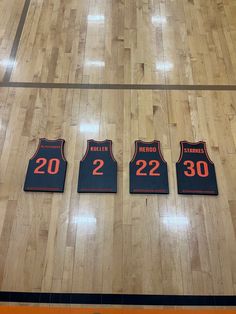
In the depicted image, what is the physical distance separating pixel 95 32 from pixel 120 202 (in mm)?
2314

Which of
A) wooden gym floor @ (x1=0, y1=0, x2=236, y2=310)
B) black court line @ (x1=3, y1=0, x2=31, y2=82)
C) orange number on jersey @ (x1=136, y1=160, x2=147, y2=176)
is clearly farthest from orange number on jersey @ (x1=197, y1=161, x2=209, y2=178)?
black court line @ (x1=3, y1=0, x2=31, y2=82)

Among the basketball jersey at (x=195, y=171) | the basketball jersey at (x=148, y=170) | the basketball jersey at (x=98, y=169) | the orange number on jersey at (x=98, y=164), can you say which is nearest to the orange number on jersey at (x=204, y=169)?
the basketball jersey at (x=195, y=171)

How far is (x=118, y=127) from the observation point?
3.04 m

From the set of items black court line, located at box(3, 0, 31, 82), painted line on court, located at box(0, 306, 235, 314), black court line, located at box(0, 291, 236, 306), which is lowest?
painted line on court, located at box(0, 306, 235, 314)

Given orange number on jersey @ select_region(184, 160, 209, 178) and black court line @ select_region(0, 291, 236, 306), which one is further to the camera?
orange number on jersey @ select_region(184, 160, 209, 178)

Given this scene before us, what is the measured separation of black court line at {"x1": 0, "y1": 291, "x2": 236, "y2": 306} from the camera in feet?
7.09

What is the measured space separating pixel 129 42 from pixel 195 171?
6.14 ft

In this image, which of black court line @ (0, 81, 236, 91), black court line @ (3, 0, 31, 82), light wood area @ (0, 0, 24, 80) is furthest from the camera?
light wood area @ (0, 0, 24, 80)

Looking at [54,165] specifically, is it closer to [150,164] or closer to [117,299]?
[150,164]

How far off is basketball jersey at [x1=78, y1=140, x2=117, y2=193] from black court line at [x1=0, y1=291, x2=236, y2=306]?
0.80 metres

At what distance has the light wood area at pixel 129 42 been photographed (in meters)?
3.48

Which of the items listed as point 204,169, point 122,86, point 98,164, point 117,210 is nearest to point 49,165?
point 98,164

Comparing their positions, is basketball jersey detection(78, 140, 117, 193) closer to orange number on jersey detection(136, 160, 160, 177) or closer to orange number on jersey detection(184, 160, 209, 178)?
orange number on jersey detection(136, 160, 160, 177)

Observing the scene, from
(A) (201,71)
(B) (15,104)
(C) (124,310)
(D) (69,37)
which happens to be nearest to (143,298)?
(C) (124,310)
